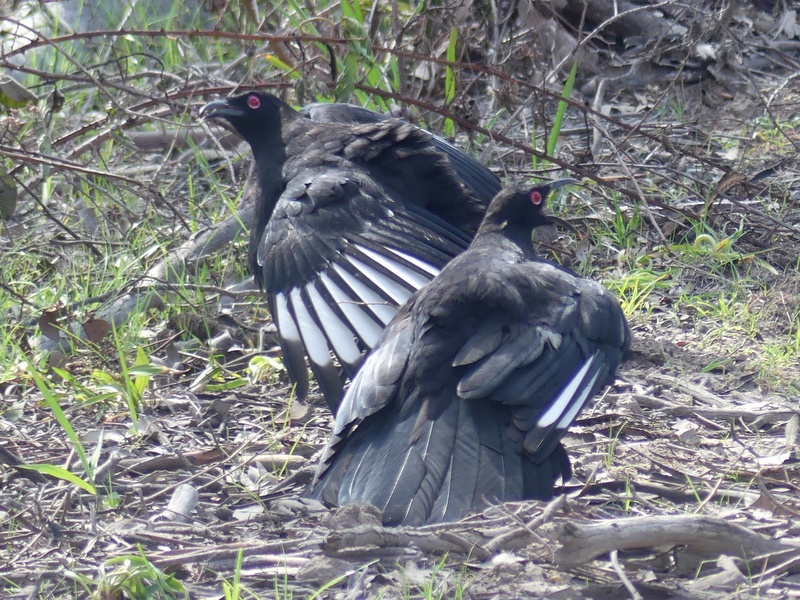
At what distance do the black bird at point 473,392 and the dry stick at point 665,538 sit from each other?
35cm

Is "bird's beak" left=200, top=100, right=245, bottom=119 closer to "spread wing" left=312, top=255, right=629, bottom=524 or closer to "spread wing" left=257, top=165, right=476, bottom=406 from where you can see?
"spread wing" left=257, top=165, right=476, bottom=406

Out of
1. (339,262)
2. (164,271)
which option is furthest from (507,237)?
(164,271)

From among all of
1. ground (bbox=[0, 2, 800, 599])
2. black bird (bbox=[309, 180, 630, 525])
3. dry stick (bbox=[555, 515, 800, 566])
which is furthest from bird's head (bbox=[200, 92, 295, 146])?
dry stick (bbox=[555, 515, 800, 566])

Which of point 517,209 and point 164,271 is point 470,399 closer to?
point 517,209

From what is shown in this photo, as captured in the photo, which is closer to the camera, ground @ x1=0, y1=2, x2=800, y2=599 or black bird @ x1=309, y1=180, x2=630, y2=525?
ground @ x1=0, y1=2, x2=800, y2=599

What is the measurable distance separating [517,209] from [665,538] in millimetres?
1742

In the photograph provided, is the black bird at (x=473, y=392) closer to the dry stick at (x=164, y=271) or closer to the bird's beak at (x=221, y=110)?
the dry stick at (x=164, y=271)

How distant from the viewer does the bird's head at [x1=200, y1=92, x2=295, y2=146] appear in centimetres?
531

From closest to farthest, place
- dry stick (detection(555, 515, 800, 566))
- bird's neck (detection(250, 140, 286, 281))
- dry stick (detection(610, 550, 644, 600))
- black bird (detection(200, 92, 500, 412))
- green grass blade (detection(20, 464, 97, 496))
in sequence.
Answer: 1. dry stick (detection(610, 550, 644, 600))
2. dry stick (detection(555, 515, 800, 566))
3. green grass blade (detection(20, 464, 97, 496))
4. black bird (detection(200, 92, 500, 412))
5. bird's neck (detection(250, 140, 286, 281))

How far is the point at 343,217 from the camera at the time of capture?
4.68m

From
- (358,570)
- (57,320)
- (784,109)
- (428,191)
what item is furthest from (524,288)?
→ (784,109)

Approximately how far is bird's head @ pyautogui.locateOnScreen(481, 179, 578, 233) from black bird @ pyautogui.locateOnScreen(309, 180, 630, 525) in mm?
426

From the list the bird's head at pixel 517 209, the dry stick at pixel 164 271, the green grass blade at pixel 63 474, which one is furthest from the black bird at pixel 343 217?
the green grass blade at pixel 63 474

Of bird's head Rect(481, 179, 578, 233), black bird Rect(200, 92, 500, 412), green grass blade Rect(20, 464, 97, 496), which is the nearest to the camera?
green grass blade Rect(20, 464, 97, 496)
